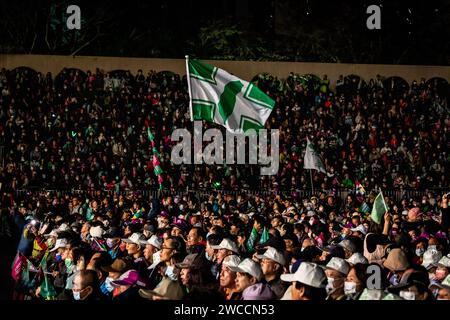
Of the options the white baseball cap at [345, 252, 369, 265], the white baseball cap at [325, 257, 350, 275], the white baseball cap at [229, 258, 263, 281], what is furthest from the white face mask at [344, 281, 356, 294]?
the white baseball cap at [345, 252, 369, 265]

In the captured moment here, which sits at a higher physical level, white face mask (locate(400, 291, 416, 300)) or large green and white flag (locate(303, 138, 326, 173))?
large green and white flag (locate(303, 138, 326, 173))

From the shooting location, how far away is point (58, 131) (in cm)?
2788

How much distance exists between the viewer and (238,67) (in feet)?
108

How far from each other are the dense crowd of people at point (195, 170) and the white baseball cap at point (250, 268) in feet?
6.84

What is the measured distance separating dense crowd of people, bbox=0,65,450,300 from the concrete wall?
68cm

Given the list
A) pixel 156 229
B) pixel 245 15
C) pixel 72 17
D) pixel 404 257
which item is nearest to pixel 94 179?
pixel 72 17

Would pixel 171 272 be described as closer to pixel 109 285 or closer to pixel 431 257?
pixel 109 285

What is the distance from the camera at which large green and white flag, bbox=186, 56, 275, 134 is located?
16203mm

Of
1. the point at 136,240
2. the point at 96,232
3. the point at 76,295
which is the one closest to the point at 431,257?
the point at 136,240

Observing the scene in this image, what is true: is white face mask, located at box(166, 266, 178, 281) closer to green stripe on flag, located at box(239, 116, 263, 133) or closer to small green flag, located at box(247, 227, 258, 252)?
small green flag, located at box(247, 227, 258, 252)

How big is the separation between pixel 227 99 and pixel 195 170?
10652 millimetres

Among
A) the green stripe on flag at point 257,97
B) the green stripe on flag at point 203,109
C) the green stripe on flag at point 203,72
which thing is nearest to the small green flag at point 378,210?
the green stripe on flag at point 257,97

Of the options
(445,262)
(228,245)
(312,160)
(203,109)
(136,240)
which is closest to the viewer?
(445,262)
